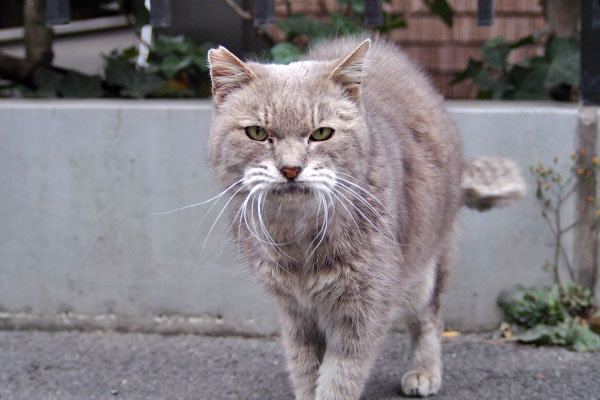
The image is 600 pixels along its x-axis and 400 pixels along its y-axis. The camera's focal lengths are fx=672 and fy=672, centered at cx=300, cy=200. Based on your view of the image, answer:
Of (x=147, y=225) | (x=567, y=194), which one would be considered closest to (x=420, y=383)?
(x=567, y=194)

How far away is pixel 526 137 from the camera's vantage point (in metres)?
3.59

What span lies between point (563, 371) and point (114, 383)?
2138 mm

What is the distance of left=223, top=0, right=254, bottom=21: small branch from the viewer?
4.28m

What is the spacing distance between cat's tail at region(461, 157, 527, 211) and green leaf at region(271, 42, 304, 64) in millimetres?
1222

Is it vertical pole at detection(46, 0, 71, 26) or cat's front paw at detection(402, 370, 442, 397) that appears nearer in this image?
cat's front paw at detection(402, 370, 442, 397)

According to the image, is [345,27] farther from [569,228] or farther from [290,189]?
[290,189]

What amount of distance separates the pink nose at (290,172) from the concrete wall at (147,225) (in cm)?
157

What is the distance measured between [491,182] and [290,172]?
1457 mm

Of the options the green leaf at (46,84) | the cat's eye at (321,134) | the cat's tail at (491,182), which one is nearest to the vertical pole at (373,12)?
the cat's tail at (491,182)

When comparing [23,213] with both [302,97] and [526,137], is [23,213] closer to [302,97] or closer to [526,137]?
[302,97]

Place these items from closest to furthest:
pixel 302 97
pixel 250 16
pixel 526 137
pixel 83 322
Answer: pixel 302 97 < pixel 526 137 < pixel 83 322 < pixel 250 16

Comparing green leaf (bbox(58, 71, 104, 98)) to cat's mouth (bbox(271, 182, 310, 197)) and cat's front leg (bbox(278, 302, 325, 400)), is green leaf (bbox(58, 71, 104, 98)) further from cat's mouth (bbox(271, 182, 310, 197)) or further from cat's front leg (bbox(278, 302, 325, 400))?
cat's mouth (bbox(271, 182, 310, 197))

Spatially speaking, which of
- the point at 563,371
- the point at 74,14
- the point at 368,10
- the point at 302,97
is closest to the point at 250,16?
the point at 368,10

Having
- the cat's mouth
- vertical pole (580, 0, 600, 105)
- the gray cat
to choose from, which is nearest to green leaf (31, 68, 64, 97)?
the gray cat
